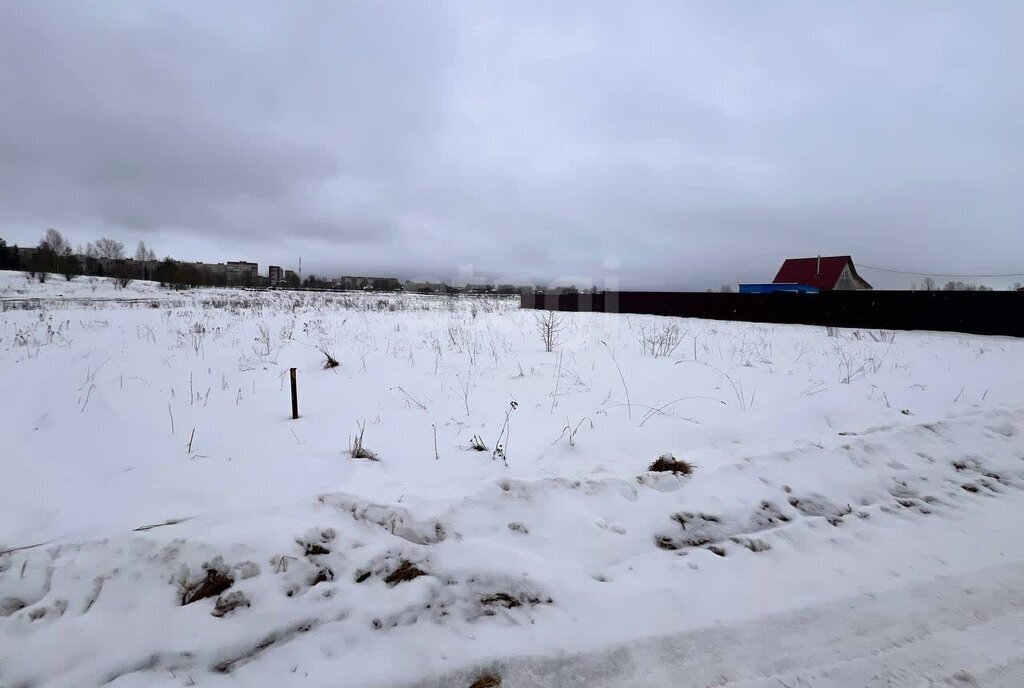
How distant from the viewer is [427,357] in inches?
282

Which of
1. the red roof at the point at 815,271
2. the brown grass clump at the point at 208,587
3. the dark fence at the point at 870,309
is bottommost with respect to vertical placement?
the brown grass clump at the point at 208,587

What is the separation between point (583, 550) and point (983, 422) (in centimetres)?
472

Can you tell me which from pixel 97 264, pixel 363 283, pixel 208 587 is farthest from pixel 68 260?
pixel 208 587

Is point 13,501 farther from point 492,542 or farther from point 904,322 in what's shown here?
point 904,322

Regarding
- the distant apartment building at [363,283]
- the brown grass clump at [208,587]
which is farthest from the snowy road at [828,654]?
the distant apartment building at [363,283]

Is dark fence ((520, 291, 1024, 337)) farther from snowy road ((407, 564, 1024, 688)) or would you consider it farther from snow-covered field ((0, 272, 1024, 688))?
snowy road ((407, 564, 1024, 688))

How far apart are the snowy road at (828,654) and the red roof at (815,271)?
36110mm

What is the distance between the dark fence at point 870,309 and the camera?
45.6 feet

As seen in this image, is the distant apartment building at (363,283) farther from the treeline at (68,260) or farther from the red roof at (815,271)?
the red roof at (815,271)

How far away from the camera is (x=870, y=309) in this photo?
16281 millimetres

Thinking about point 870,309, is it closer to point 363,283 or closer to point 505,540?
point 505,540

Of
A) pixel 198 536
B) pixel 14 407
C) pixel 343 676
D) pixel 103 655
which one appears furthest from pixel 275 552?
pixel 14 407

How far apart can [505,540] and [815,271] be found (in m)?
42.2

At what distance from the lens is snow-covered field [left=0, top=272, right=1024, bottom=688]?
1.69 m
